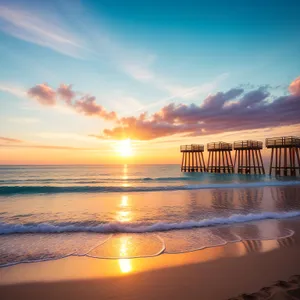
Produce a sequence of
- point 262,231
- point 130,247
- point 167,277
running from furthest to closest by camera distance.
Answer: point 262,231
point 130,247
point 167,277

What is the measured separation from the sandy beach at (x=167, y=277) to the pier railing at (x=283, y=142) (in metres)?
33.4

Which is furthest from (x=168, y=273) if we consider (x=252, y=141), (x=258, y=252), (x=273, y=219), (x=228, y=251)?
(x=252, y=141)

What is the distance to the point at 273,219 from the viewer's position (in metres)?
9.17

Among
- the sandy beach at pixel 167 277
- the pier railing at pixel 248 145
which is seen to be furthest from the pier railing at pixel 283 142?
the sandy beach at pixel 167 277

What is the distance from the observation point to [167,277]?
423cm

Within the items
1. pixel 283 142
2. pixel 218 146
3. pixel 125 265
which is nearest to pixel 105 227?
pixel 125 265

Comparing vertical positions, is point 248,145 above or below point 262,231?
above

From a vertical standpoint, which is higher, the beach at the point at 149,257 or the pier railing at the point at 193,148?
the pier railing at the point at 193,148

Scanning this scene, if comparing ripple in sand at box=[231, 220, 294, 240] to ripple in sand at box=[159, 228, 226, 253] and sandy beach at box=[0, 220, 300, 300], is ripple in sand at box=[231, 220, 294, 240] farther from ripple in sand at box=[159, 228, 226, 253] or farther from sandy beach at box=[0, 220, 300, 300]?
sandy beach at box=[0, 220, 300, 300]

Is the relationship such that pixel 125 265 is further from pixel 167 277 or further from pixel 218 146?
pixel 218 146

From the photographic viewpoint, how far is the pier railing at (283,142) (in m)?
33.8

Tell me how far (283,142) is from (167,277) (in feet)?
120

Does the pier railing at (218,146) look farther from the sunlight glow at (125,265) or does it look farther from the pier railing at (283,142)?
the sunlight glow at (125,265)

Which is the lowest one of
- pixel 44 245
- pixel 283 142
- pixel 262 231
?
pixel 44 245
